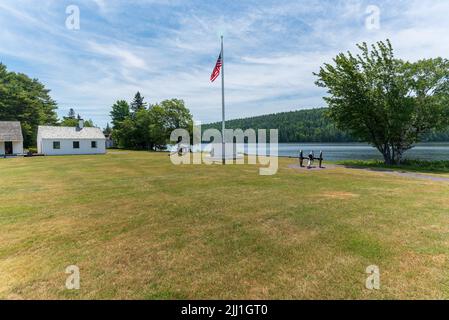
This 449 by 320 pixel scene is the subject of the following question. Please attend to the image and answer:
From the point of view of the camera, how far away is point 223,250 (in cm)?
452

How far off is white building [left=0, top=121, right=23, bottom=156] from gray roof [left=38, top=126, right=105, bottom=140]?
2.61 meters

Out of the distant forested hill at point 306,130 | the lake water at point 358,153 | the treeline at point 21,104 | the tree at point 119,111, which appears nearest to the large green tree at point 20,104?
the treeline at point 21,104

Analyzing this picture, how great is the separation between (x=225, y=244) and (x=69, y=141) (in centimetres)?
3957

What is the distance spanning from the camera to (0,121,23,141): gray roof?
32844mm

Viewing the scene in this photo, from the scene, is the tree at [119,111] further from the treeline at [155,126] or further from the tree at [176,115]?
the tree at [176,115]

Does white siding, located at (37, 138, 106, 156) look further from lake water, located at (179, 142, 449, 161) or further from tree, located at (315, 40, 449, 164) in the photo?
tree, located at (315, 40, 449, 164)

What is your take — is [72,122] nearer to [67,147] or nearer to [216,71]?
[67,147]

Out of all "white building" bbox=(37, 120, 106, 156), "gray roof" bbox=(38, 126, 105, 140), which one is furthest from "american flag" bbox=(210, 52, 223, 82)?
"gray roof" bbox=(38, 126, 105, 140)

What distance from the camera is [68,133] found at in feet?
125

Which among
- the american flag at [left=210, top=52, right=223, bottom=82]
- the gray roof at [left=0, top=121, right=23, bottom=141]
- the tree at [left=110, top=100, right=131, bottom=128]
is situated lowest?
the gray roof at [left=0, top=121, right=23, bottom=141]

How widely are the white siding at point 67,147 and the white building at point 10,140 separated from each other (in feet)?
8.08

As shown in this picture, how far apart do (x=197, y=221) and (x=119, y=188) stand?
17.2ft
